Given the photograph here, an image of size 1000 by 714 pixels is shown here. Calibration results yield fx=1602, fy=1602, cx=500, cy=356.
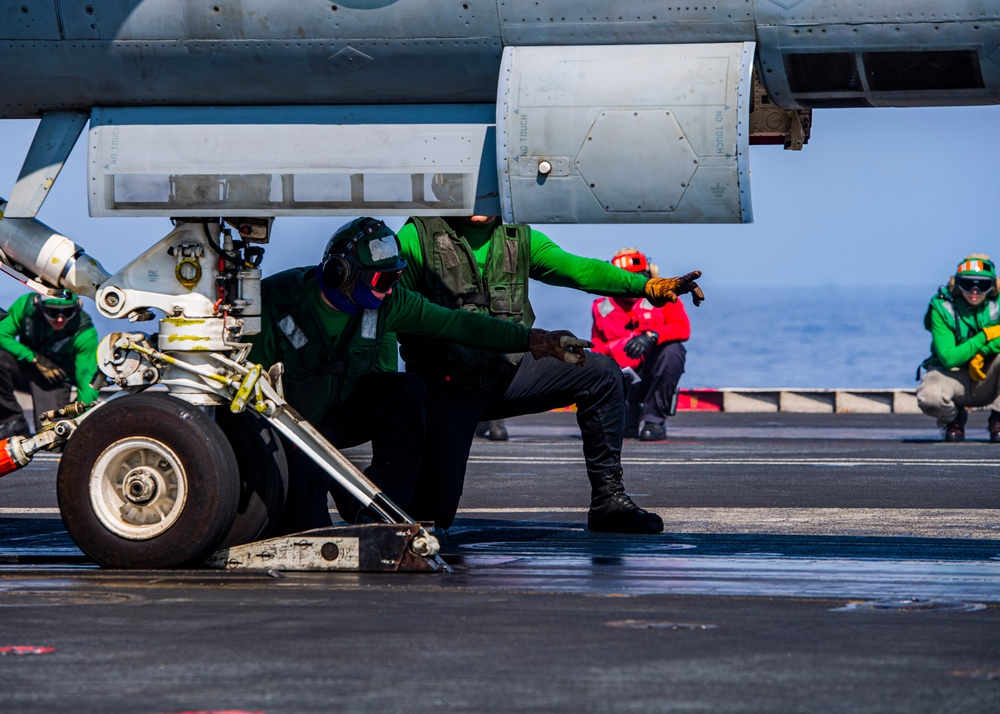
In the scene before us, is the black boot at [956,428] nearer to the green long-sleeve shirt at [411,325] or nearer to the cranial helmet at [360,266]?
the green long-sleeve shirt at [411,325]

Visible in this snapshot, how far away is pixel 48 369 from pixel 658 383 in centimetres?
607

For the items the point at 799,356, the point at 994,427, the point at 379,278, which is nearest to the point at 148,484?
the point at 379,278

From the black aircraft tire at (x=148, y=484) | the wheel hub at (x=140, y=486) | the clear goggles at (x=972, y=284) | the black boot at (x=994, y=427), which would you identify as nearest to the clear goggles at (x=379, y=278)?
the black aircraft tire at (x=148, y=484)

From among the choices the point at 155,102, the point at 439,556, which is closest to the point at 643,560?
the point at 439,556

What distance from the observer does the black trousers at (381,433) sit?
302 inches

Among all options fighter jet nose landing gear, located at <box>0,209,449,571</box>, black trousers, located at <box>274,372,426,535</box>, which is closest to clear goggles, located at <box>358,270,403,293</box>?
fighter jet nose landing gear, located at <box>0,209,449,571</box>

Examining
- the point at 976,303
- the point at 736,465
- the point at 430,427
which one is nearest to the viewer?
the point at 430,427

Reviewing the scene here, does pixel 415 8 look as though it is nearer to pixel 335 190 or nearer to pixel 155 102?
pixel 335 190

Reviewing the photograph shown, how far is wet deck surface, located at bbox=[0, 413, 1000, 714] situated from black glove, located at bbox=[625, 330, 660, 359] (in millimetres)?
6123

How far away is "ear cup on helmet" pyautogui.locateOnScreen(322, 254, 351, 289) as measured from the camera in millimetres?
7297

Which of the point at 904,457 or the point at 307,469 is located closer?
the point at 307,469

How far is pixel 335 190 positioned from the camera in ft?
23.0

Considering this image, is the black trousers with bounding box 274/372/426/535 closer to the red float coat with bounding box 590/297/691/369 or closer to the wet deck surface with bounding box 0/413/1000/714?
the wet deck surface with bounding box 0/413/1000/714

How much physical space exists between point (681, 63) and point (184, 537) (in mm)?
2887
